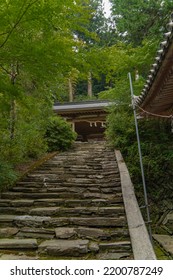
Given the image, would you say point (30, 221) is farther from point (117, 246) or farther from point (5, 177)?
point (5, 177)

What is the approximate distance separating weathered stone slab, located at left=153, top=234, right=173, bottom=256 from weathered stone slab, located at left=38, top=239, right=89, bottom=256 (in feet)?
9.18

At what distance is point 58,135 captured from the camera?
1176cm

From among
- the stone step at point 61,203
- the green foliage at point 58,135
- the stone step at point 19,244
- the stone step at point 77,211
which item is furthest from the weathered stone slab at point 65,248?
the green foliage at point 58,135

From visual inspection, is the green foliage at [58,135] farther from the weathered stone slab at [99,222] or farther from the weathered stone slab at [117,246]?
the weathered stone slab at [117,246]

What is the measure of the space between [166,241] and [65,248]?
369 centimetres

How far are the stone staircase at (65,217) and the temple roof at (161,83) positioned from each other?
200 cm

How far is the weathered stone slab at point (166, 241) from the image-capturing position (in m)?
5.79

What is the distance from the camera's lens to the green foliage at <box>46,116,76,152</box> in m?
11.6

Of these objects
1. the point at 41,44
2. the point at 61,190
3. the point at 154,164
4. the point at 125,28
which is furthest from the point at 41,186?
the point at 125,28

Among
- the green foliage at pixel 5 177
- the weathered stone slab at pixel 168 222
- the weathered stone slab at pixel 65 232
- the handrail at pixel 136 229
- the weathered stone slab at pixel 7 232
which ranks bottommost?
the weathered stone slab at pixel 168 222

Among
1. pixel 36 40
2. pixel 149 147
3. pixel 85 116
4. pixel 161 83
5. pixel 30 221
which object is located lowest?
→ pixel 30 221

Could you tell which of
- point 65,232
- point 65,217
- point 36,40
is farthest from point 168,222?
point 36,40

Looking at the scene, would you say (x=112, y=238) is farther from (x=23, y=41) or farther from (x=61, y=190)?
(x=23, y=41)

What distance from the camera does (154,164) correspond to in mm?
8734
